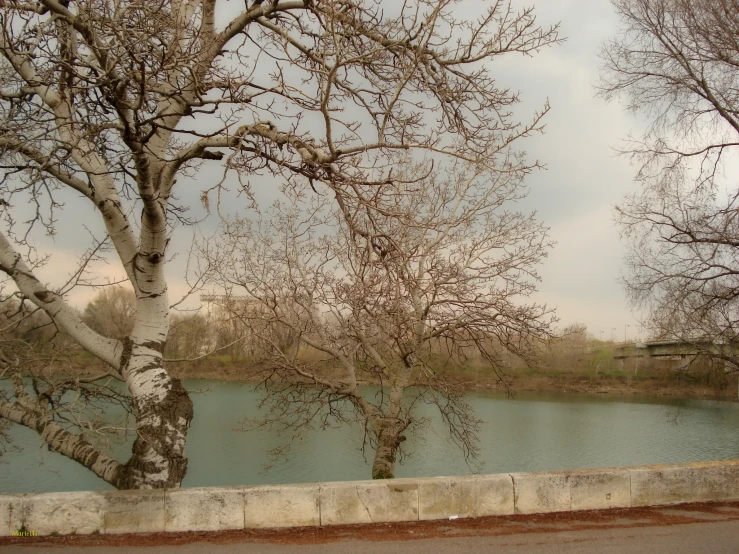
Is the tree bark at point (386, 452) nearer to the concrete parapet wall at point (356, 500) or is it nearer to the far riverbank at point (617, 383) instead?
the concrete parapet wall at point (356, 500)

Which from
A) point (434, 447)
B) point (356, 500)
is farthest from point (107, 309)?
point (356, 500)

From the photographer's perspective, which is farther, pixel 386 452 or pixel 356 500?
pixel 386 452

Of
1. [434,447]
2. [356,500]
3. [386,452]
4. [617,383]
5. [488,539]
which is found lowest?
[434,447]

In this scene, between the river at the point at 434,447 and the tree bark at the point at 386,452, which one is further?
the river at the point at 434,447

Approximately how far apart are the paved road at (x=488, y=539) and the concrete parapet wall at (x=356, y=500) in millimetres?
144

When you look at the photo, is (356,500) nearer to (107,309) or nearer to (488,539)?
(488,539)

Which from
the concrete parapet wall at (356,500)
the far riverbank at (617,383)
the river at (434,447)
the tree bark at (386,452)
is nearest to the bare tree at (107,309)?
the river at (434,447)

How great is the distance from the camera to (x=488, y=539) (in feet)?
17.4

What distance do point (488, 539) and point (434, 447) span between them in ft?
53.0

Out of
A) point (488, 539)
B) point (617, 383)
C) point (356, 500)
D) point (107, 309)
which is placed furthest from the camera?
point (617, 383)

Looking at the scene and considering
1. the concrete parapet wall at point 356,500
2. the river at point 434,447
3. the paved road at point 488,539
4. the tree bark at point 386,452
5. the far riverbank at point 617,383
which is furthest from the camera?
the far riverbank at point 617,383

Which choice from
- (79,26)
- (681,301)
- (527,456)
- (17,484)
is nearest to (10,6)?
(79,26)

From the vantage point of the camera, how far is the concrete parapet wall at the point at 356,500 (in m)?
5.34

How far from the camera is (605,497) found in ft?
20.6
